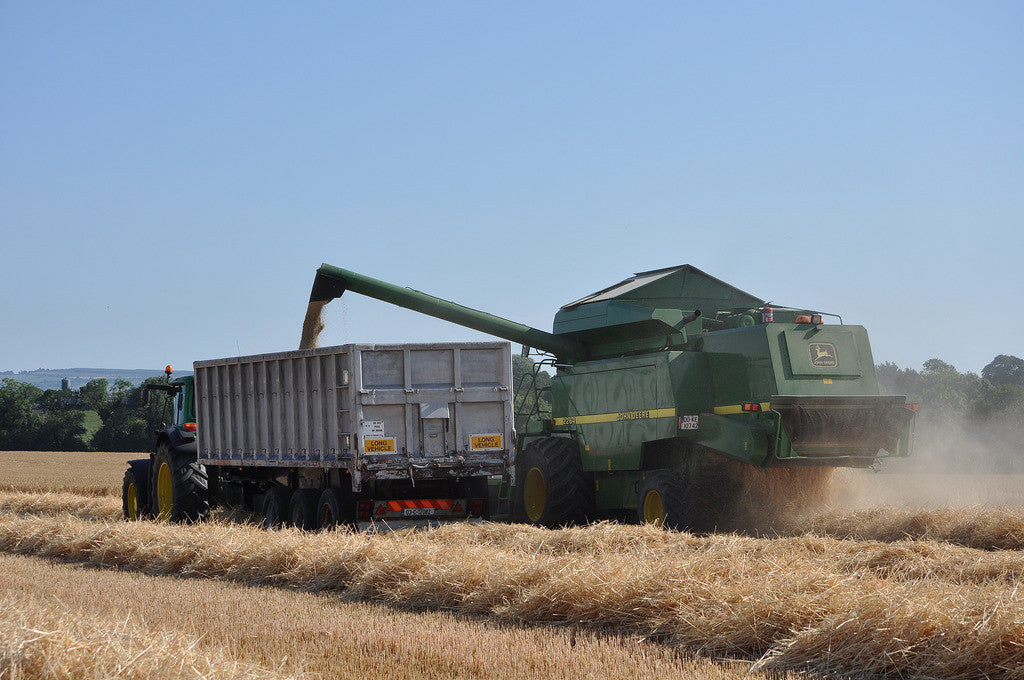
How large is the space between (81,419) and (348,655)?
5846 centimetres

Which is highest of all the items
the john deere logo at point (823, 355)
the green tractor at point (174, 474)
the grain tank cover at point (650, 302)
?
the grain tank cover at point (650, 302)

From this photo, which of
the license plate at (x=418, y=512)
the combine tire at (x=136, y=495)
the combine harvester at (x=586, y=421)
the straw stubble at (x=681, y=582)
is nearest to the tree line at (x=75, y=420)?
the combine tire at (x=136, y=495)

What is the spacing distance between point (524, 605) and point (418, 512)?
5.63 meters

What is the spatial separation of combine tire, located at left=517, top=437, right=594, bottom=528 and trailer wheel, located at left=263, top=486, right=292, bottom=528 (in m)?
3.27

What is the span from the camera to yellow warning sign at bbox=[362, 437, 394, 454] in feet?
43.6

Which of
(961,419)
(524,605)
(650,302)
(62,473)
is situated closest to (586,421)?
(650,302)

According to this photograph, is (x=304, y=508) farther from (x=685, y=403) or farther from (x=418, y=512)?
(x=685, y=403)

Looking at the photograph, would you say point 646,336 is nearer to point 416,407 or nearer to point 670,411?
point 670,411

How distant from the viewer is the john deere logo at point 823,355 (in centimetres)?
1400

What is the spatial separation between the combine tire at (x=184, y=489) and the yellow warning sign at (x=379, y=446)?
4351mm

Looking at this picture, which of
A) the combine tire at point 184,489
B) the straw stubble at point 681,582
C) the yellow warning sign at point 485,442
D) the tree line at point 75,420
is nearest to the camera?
the straw stubble at point 681,582

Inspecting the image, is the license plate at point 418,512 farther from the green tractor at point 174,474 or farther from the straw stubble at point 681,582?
the green tractor at point 174,474

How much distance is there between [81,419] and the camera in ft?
201

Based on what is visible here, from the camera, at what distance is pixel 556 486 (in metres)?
15.9
